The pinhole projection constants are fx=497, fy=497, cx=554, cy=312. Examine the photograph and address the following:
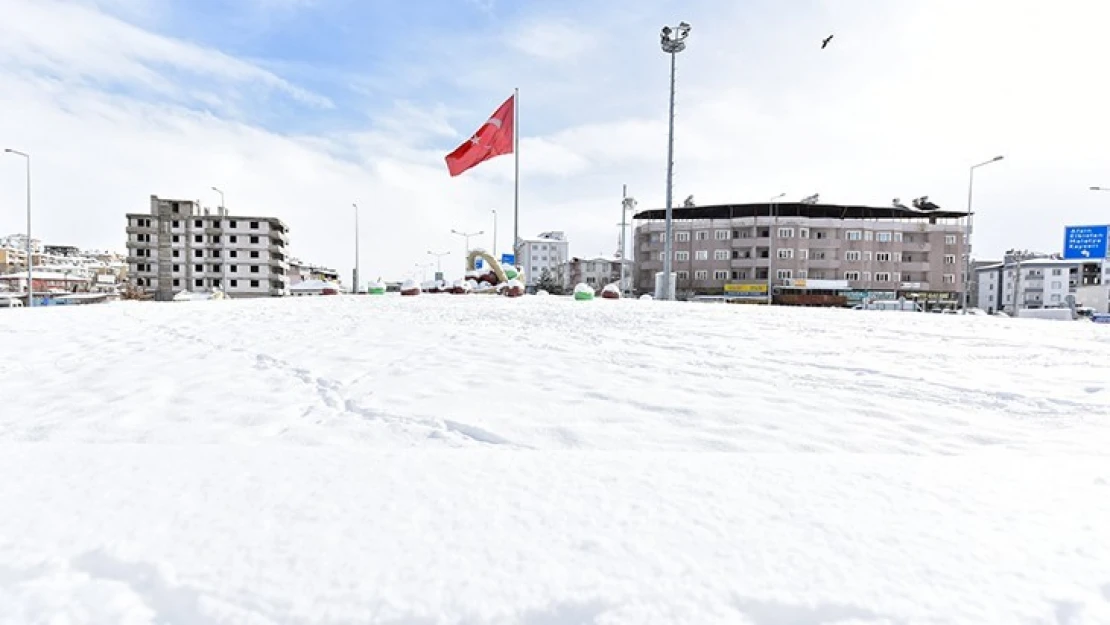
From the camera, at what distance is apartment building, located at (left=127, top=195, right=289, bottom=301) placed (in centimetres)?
6322

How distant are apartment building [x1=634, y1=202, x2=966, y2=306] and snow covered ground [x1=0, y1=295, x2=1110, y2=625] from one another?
53017 millimetres

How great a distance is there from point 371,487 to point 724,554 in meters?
1.53

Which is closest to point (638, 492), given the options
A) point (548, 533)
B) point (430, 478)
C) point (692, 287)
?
point (548, 533)

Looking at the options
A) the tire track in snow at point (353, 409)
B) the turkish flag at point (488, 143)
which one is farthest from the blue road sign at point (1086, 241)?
the tire track in snow at point (353, 409)

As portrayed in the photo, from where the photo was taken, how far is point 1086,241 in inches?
1138

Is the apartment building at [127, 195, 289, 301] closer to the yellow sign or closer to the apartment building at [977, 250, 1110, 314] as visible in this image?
the yellow sign

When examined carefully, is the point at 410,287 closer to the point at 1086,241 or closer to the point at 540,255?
the point at 1086,241

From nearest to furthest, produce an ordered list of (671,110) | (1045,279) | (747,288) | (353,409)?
(353,409), (671,110), (747,288), (1045,279)

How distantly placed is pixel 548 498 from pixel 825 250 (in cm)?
6056

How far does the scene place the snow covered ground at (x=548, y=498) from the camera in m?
1.54

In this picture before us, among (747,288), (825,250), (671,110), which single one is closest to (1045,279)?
(825,250)

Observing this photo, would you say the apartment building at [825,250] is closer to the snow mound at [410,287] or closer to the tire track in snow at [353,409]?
the snow mound at [410,287]

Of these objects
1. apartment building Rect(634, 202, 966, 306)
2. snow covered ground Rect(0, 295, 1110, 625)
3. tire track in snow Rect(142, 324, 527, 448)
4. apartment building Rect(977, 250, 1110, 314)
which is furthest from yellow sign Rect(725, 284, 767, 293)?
apartment building Rect(977, 250, 1110, 314)

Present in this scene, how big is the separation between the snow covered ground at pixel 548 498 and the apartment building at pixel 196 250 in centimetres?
7015
